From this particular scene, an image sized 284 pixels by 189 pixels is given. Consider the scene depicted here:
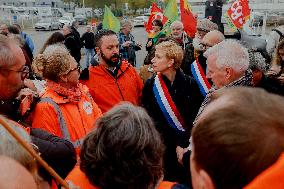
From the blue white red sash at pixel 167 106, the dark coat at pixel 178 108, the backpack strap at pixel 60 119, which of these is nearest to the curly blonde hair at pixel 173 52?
the dark coat at pixel 178 108

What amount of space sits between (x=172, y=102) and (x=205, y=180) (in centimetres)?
262

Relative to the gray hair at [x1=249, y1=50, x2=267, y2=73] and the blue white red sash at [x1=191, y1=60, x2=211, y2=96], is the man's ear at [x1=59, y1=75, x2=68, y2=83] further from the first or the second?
the gray hair at [x1=249, y1=50, x2=267, y2=73]

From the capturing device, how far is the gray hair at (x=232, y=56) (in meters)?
3.09

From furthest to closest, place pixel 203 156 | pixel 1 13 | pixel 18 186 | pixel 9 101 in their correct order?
pixel 1 13 → pixel 9 101 → pixel 203 156 → pixel 18 186

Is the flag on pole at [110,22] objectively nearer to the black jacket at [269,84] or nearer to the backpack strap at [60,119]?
the black jacket at [269,84]

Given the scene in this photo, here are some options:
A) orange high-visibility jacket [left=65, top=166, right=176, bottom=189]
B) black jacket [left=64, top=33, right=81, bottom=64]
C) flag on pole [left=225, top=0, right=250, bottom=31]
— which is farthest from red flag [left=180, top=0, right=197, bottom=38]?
orange high-visibility jacket [left=65, top=166, right=176, bottom=189]

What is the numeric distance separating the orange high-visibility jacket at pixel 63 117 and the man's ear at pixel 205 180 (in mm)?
1709

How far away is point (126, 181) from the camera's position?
→ 177 cm

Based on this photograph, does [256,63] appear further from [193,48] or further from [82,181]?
[82,181]

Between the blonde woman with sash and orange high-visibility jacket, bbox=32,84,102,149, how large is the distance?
95cm

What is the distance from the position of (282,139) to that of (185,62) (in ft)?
15.0

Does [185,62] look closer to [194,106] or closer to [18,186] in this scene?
[194,106]

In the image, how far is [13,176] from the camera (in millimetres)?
1028

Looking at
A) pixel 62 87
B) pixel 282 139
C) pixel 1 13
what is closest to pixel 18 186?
pixel 282 139
